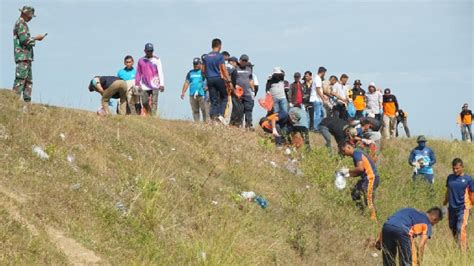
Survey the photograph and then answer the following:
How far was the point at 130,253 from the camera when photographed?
8.77 m

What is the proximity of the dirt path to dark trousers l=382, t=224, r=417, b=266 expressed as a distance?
12.8ft

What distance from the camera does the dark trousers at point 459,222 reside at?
44.9 feet

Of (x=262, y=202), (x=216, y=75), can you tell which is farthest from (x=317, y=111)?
(x=262, y=202)

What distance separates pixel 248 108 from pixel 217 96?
1389 millimetres

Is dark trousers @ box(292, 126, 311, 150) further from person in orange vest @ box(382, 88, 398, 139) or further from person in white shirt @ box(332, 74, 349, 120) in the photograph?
person in orange vest @ box(382, 88, 398, 139)

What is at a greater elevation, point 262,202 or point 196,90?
point 196,90

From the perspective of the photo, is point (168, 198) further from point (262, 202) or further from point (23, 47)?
point (23, 47)

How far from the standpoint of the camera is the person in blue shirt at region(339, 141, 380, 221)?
13484 mm

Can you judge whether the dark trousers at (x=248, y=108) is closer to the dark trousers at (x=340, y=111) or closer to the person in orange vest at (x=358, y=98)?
the dark trousers at (x=340, y=111)

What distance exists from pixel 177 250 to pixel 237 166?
5.20 meters

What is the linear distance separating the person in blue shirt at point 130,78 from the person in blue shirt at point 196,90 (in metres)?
1.43

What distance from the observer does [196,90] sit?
1697cm

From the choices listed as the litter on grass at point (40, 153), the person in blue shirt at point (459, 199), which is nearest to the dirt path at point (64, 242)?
the litter on grass at point (40, 153)

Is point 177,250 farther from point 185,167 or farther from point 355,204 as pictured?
point 355,204
